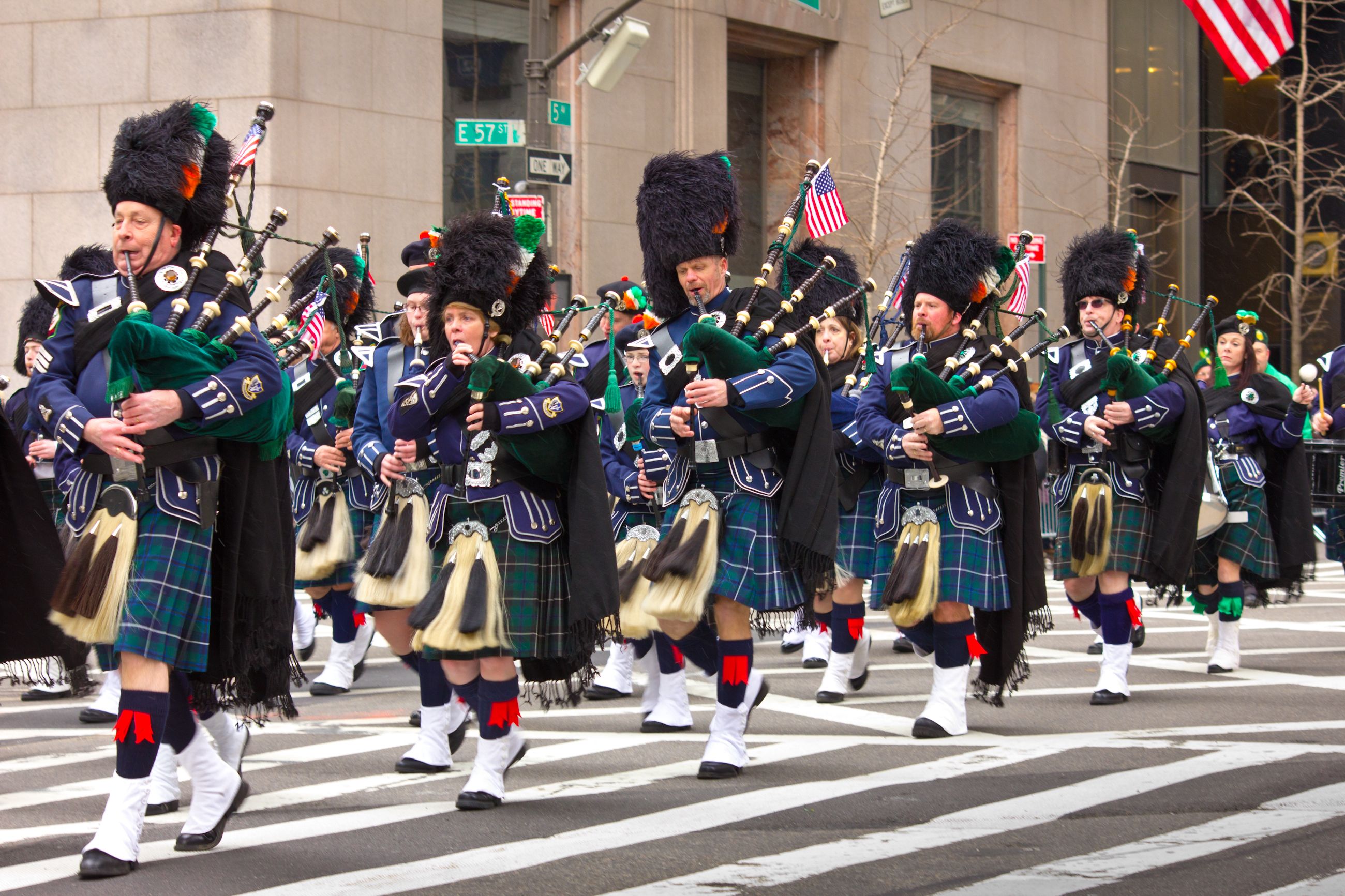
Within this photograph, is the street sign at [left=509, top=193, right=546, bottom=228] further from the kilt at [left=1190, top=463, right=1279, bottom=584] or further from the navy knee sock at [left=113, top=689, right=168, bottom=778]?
the navy knee sock at [left=113, top=689, right=168, bottom=778]

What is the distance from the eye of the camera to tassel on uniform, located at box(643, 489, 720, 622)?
22.8 feet

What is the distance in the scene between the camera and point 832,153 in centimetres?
2258

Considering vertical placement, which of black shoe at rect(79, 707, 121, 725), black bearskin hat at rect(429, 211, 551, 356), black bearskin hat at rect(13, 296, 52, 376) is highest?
black bearskin hat at rect(13, 296, 52, 376)

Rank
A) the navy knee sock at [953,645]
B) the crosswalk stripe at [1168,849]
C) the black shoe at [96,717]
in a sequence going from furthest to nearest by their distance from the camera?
the black shoe at [96,717]
the navy knee sock at [953,645]
the crosswalk stripe at [1168,849]

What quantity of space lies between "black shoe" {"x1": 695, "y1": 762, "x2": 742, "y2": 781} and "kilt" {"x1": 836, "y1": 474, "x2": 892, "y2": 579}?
8.95 feet

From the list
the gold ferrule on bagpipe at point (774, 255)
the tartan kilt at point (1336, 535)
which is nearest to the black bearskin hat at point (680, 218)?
the gold ferrule on bagpipe at point (774, 255)

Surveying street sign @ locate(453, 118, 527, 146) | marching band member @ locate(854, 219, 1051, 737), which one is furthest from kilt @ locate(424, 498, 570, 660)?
street sign @ locate(453, 118, 527, 146)

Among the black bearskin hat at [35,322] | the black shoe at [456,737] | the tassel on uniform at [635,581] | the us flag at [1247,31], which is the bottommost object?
the black shoe at [456,737]

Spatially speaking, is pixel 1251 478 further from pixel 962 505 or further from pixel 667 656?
pixel 667 656

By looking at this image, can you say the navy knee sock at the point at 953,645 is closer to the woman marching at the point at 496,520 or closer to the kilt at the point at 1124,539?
the kilt at the point at 1124,539

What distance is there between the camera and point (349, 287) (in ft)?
30.6

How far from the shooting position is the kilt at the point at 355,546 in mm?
9844

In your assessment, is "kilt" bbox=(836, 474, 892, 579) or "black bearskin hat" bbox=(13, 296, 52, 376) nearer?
"kilt" bbox=(836, 474, 892, 579)

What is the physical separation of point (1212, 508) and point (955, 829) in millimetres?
5400
